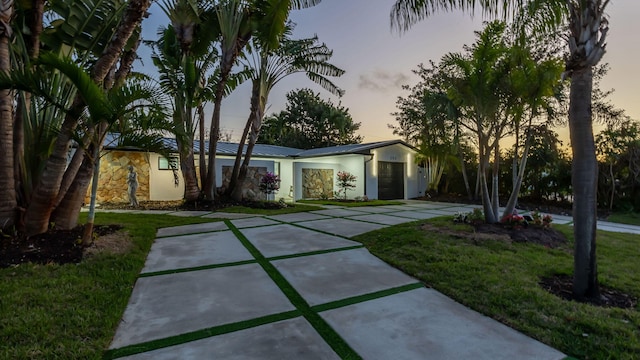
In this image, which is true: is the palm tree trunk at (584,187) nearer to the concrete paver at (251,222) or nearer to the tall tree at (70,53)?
the tall tree at (70,53)

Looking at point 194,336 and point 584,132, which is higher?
point 584,132

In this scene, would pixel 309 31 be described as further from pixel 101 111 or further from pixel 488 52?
pixel 101 111

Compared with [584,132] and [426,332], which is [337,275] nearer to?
[426,332]

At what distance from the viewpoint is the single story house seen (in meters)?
12.7

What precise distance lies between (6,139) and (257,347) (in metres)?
5.22

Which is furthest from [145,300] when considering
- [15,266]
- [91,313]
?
[15,266]

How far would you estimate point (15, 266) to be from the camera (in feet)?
12.2

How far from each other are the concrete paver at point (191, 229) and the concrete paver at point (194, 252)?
0.47 metres

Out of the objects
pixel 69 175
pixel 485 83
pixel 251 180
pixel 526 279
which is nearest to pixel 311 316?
pixel 526 279

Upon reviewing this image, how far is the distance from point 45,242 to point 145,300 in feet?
9.30

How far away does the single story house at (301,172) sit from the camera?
12.7m

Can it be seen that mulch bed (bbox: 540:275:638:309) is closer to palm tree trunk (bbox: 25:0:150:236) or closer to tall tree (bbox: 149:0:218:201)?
palm tree trunk (bbox: 25:0:150:236)

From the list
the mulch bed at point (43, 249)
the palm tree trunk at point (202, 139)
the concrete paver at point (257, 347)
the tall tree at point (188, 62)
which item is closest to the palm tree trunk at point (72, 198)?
the mulch bed at point (43, 249)

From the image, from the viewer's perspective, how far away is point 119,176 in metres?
12.6
